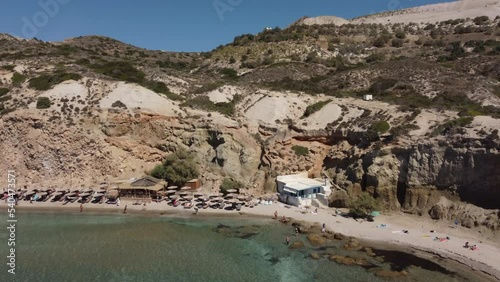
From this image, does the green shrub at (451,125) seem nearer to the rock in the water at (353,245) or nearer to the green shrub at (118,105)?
the rock in the water at (353,245)

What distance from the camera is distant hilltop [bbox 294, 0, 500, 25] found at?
297 feet

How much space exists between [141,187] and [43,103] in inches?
684

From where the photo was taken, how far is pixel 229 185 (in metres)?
36.7

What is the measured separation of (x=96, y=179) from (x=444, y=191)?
109 ft

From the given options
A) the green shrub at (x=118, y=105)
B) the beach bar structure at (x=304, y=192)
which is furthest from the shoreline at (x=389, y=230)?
the green shrub at (x=118, y=105)

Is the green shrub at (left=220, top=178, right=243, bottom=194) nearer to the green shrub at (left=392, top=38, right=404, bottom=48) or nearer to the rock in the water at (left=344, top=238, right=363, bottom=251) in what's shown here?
the rock in the water at (left=344, top=238, right=363, bottom=251)

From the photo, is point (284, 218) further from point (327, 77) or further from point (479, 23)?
point (479, 23)

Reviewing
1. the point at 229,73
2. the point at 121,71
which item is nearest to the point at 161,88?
the point at 121,71

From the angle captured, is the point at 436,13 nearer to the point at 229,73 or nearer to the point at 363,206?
the point at 229,73

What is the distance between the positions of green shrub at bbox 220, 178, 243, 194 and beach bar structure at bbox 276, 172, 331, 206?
4248mm

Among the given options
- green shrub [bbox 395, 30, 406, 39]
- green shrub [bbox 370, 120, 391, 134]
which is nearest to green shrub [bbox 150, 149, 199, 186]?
green shrub [bbox 370, 120, 391, 134]

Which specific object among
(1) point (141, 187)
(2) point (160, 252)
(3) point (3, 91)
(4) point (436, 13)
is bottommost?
(2) point (160, 252)

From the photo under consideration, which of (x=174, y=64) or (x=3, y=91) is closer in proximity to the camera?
(x=3, y=91)

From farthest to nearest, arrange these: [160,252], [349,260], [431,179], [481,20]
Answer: [481,20]
[431,179]
[160,252]
[349,260]
